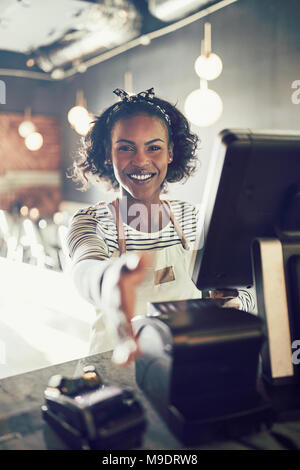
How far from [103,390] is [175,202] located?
1338 mm

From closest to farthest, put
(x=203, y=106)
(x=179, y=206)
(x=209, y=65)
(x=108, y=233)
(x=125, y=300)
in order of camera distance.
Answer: (x=125, y=300)
(x=108, y=233)
(x=179, y=206)
(x=209, y=65)
(x=203, y=106)

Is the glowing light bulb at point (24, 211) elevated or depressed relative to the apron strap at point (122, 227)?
depressed

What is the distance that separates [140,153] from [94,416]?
1.28 m

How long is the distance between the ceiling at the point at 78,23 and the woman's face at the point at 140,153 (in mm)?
2526

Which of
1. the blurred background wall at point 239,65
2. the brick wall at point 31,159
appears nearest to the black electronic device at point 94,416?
the blurred background wall at point 239,65

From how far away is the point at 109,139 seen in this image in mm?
1920

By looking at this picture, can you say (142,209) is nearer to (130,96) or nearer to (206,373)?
(130,96)

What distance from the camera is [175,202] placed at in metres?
2.04

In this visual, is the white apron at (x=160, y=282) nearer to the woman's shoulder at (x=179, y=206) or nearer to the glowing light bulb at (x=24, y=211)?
the woman's shoulder at (x=179, y=206)

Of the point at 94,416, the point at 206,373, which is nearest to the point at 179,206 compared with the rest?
the point at 206,373

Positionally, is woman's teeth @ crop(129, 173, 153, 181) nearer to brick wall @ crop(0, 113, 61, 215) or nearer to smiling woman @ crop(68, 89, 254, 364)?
smiling woman @ crop(68, 89, 254, 364)

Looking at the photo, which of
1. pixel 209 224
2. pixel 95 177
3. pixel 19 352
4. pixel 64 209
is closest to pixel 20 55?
pixel 64 209

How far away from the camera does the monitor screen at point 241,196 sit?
86cm
